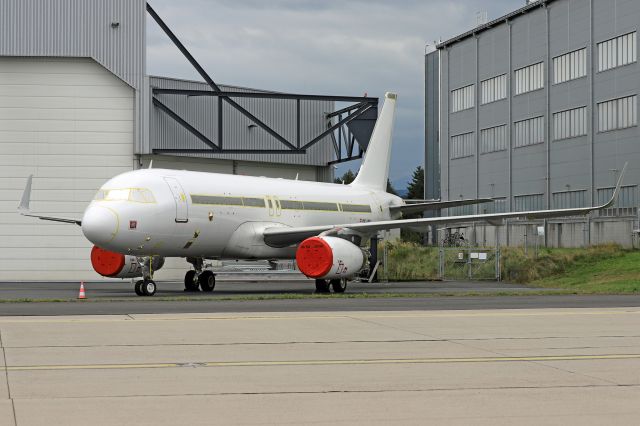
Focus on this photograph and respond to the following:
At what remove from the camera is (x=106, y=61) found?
46.2 m

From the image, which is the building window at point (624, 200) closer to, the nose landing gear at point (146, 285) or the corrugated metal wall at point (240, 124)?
the corrugated metal wall at point (240, 124)

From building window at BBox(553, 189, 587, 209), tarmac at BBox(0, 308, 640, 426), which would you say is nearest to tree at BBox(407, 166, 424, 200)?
building window at BBox(553, 189, 587, 209)

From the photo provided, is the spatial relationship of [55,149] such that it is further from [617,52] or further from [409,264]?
[617,52]

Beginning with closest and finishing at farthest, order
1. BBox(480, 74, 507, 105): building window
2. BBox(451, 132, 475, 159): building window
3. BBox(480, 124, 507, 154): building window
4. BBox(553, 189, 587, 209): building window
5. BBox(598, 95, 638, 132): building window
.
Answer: BBox(598, 95, 638, 132): building window, BBox(553, 189, 587, 209): building window, BBox(480, 74, 507, 105): building window, BBox(480, 124, 507, 154): building window, BBox(451, 132, 475, 159): building window

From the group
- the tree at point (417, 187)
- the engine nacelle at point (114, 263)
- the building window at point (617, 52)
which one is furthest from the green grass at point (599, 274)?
the tree at point (417, 187)

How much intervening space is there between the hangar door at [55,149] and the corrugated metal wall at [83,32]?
68 centimetres

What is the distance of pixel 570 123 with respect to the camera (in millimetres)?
62500

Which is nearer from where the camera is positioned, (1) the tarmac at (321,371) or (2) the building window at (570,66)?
(1) the tarmac at (321,371)

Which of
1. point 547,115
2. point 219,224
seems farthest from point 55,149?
point 547,115

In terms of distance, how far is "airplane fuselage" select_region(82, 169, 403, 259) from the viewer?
29.0m

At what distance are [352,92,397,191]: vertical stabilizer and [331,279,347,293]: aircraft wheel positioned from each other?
923 centimetres

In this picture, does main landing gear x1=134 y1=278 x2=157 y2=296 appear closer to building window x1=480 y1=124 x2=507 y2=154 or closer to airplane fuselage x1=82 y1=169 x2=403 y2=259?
airplane fuselage x1=82 y1=169 x2=403 y2=259

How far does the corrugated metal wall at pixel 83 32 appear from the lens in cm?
4519

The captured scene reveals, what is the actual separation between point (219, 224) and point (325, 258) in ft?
11.6
